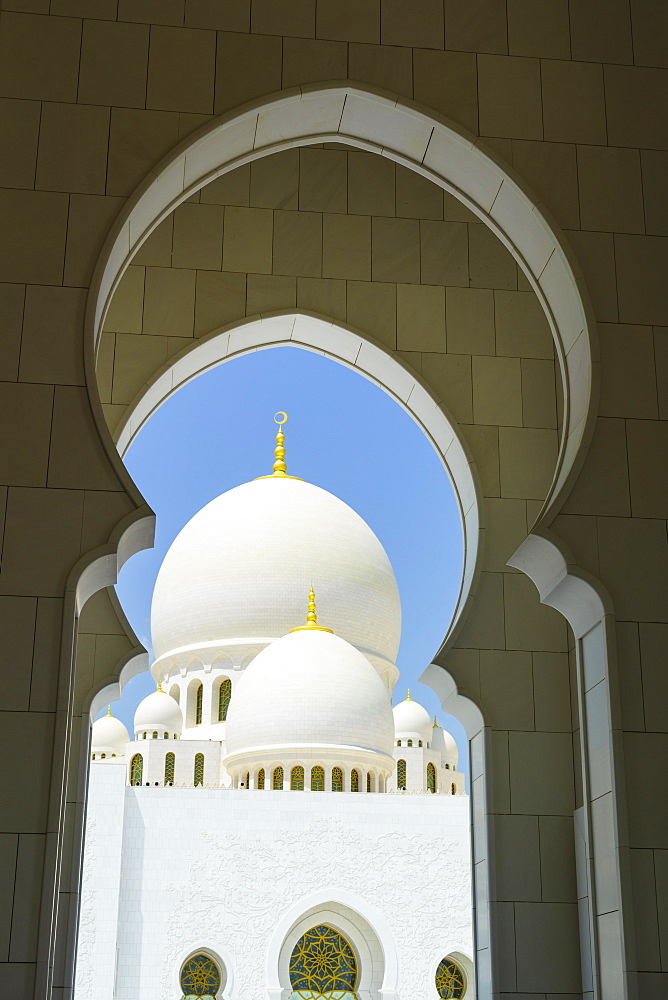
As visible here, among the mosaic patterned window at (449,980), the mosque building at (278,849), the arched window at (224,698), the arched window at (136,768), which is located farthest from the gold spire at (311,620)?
the mosaic patterned window at (449,980)

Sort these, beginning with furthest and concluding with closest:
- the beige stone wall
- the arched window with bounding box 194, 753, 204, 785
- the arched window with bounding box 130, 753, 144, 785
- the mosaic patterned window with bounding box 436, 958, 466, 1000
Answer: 1. the arched window with bounding box 130, 753, 144, 785
2. the arched window with bounding box 194, 753, 204, 785
3. the mosaic patterned window with bounding box 436, 958, 466, 1000
4. the beige stone wall

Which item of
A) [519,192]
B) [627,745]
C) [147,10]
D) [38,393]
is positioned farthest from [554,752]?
[147,10]

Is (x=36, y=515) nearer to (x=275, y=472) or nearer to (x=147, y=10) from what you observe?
(x=147, y=10)

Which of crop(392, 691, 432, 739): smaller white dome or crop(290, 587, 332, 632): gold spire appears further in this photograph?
crop(392, 691, 432, 739): smaller white dome

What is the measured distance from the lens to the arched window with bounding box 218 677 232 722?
30.8 m

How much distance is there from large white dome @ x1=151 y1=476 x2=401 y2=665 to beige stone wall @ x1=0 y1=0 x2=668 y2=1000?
23.7 m

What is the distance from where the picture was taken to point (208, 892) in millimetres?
22766

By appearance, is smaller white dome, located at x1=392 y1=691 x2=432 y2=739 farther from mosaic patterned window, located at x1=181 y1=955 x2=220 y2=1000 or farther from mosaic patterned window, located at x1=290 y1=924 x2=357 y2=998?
mosaic patterned window, located at x1=181 y1=955 x2=220 y2=1000

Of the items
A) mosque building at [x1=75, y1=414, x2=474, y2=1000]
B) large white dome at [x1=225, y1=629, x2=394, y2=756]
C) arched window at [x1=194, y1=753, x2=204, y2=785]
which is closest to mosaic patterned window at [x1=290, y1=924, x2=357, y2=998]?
mosque building at [x1=75, y1=414, x2=474, y2=1000]

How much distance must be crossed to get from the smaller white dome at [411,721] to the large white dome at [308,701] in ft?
23.6

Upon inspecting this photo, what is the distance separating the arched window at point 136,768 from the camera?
99.7ft

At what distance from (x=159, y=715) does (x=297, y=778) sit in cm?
527

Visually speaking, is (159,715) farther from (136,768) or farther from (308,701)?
(308,701)

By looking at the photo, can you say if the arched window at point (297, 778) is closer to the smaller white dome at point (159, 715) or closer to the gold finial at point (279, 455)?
the smaller white dome at point (159, 715)
